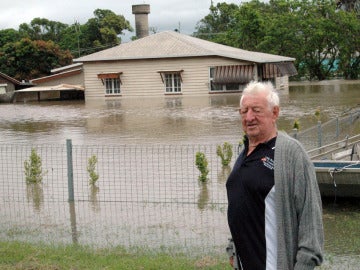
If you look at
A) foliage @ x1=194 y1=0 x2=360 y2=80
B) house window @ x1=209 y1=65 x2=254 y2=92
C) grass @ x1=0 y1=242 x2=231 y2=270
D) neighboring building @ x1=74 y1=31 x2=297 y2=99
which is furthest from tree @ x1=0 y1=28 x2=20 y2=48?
grass @ x1=0 y1=242 x2=231 y2=270

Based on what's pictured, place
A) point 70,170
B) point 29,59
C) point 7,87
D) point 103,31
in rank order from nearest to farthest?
point 70,170 → point 7,87 → point 29,59 → point 103,31

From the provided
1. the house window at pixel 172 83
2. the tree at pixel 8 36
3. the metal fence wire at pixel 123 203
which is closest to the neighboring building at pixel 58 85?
the house window at pixel 172 83

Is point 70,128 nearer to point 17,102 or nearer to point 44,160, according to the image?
point 44,160

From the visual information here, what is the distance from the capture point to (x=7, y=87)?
48.4 metres

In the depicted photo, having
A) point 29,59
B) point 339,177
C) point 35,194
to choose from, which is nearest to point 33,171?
point 35,194

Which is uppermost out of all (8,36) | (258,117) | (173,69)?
(8,36)

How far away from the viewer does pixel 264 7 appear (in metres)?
64.9

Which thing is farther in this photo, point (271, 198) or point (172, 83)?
point (172, 83)

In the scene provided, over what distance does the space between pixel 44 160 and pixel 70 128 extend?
9.00 meters

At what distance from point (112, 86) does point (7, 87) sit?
8.96 metres

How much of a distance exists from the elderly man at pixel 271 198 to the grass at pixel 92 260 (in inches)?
104

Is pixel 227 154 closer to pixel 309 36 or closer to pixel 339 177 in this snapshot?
pixel 339 177

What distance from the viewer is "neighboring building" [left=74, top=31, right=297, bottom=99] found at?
4147 cm

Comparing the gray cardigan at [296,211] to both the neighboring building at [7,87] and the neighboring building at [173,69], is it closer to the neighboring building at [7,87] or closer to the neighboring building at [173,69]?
the neighboring building at [173,69]
